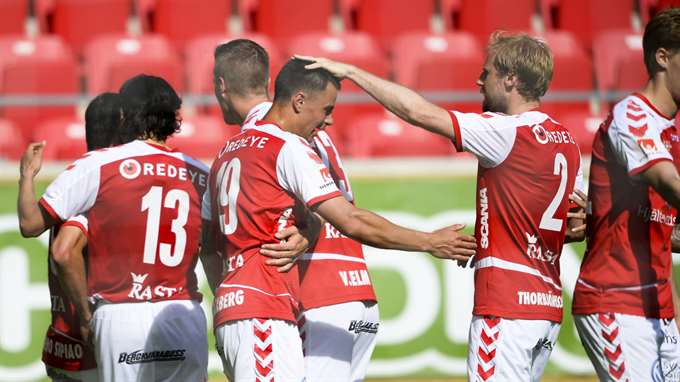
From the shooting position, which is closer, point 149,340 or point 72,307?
point 149,340

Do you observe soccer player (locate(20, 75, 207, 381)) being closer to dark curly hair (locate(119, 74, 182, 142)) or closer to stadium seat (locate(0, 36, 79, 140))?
dark curly hair (locate(119, 74, 182, 142))

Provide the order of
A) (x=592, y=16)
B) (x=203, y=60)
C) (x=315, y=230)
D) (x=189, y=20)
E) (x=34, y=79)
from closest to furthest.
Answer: (x=315, y=230) < (x=34, y=79) < (x=203, y=60) < (x=189, y=20) < (x=592, y=16)

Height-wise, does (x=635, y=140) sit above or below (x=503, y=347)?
above

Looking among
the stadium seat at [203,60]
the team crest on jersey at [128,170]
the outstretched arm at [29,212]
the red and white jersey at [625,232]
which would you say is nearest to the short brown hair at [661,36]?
the red and white jersey at [625,232]

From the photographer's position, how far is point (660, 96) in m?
4.64

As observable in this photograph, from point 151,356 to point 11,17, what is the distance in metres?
5.85

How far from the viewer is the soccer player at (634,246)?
15.0 ft

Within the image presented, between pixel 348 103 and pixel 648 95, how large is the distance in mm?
4312

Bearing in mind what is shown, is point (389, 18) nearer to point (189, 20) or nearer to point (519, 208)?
point (189, 20)

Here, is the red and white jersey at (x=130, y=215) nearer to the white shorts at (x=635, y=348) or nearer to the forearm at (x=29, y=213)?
the forearm at (x=29, y=213)

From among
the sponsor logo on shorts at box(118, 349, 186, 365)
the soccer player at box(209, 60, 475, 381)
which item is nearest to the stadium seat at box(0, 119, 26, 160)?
the sponsor logo on shorts at box(118, 349, 186, 365)

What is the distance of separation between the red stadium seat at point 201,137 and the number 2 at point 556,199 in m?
3.89

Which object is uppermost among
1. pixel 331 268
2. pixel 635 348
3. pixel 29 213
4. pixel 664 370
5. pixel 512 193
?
pixel 512 193

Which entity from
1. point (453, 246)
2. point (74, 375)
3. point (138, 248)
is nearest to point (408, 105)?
point (453, 246)
